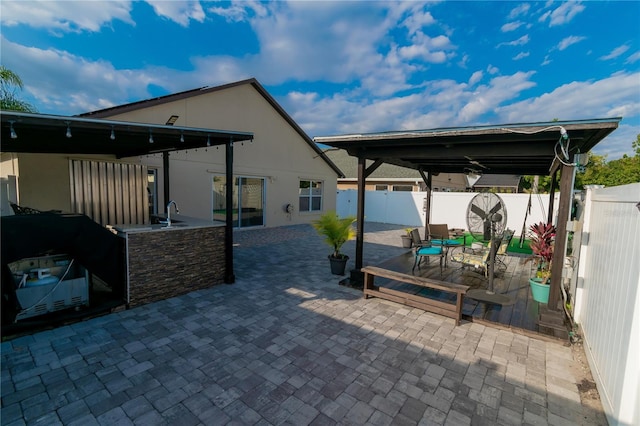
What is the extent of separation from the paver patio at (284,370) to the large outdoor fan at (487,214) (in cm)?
214

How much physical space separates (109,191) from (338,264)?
503 centimetres

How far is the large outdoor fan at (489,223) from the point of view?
4.86 meters

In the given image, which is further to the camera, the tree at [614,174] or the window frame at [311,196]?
the tree at [614,174]

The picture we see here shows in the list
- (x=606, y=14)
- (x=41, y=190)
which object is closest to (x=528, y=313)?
(x=606, y=14)

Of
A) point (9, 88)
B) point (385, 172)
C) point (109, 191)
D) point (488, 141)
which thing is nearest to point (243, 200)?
point (109, 191)

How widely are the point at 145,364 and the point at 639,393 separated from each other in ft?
13.6

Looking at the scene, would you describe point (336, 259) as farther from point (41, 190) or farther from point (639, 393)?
point (41, 190)

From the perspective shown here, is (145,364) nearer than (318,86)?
Yes

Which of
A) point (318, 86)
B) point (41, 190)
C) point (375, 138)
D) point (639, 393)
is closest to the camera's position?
point (639, 393)

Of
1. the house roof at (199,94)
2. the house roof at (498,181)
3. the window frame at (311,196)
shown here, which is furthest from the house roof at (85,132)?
the house roof at (498,181)

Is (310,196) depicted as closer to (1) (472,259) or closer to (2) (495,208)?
(1) (472,259)

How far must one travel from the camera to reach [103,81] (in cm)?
1220

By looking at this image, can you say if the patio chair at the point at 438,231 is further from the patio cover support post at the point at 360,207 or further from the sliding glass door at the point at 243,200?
the sliding glass door at the point at 243,200

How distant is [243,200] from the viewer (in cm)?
1165
